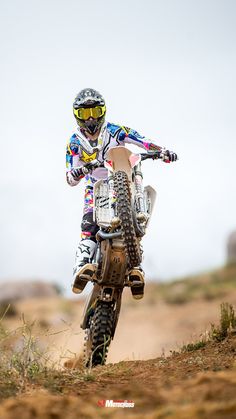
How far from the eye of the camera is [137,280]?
8.20 metres

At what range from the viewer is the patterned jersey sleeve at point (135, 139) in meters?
8.69

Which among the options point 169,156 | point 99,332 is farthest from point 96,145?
point 99,332

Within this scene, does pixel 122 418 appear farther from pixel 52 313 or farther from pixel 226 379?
pixel 52 313

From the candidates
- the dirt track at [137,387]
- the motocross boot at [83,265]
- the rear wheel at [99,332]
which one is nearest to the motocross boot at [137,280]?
the rear wheel at [99,332]

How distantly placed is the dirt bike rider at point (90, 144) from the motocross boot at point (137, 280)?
1.71 ft

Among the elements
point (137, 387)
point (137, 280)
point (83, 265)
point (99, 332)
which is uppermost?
point (83, 265)

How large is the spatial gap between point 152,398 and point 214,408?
0.66 metres

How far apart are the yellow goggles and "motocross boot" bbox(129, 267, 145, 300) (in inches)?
71.4

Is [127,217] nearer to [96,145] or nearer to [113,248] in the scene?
[113,248]

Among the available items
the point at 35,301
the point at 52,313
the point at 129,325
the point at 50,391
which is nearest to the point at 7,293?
the point at 35,301

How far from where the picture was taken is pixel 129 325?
3012 centimetres

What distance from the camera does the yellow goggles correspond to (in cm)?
853

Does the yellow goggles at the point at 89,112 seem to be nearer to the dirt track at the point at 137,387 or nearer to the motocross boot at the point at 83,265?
the motocross boot at the point at 83,265

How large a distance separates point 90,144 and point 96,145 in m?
0.07
